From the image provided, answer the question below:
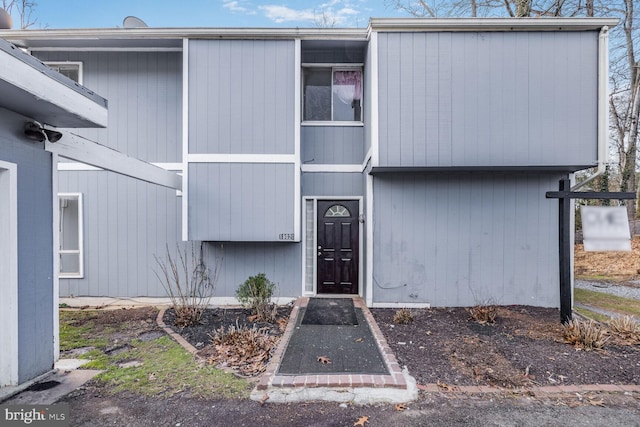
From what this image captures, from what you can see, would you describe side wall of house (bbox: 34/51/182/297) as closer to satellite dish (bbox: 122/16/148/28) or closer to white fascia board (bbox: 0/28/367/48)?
white fascia board (bbox: 0/28/367/48)

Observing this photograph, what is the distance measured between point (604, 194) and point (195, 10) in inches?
419

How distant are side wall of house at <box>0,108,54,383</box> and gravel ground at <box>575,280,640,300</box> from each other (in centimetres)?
1027

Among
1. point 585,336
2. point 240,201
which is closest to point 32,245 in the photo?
point 240,201

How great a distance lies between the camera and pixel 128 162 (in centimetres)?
427

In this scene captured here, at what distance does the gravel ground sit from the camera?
700 cm

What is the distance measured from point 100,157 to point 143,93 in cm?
327

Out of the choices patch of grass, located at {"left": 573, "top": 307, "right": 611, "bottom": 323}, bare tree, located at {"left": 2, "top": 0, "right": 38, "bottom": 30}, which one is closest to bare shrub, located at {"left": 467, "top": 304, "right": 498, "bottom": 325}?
patch of grass, located at {"left": 573, "top": 307, "right": 611, "bottom": 323}

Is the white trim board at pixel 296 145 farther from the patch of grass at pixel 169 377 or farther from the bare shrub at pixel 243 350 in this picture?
the patch of grass at pixel 169 377

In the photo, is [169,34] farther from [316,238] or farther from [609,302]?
[609,302]

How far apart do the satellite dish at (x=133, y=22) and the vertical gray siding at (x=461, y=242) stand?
612 centimetres

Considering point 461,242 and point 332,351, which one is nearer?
point 332,351

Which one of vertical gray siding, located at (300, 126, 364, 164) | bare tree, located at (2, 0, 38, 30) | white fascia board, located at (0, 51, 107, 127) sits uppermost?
bare tree, located at (2, 0, 38, 30)

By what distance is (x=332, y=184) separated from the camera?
21.1 feet

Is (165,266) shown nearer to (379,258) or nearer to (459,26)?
(379,258)
